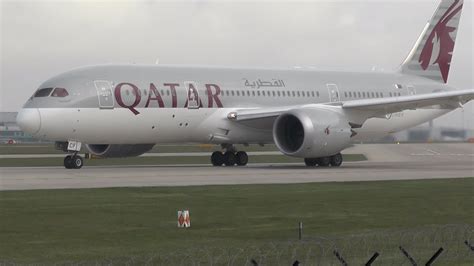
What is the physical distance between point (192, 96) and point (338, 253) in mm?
30213

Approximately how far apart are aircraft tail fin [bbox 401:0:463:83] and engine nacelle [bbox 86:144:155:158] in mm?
16063

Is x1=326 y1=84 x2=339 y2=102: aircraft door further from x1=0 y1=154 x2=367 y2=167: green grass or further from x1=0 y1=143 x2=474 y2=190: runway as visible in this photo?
x1=0 y1=143 x2=474 y2=190: runway

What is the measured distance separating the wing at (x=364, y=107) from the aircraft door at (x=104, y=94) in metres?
6.36

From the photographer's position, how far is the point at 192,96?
43594mm

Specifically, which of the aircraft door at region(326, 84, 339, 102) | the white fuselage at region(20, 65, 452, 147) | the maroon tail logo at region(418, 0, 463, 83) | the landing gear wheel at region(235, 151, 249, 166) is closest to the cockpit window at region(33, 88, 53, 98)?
the white fuselage at region(20, 65, 452, 147)

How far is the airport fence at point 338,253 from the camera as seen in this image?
577 inches

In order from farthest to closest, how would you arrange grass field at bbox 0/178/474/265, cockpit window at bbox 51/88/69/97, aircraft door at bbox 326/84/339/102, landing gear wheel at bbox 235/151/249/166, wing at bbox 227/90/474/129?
1. aircraft door at bbox 326/84/339/102
2. landing gear wheel at bbox 235/151/249/166
3. wing at bbox 227/90/474/129
4. cockpit window at bbox 51/88/69/97
5. grass field at bbox 0/178/474/265

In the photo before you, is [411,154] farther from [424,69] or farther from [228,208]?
[228,208]

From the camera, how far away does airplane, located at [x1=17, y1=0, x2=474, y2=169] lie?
133 feet

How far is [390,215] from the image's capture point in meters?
22.7

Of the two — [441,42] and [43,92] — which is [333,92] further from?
[43,92]

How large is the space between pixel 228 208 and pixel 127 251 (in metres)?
7.25

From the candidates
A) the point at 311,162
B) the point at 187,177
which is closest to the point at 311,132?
the point at 311,162

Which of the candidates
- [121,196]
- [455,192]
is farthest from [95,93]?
[455,192]
